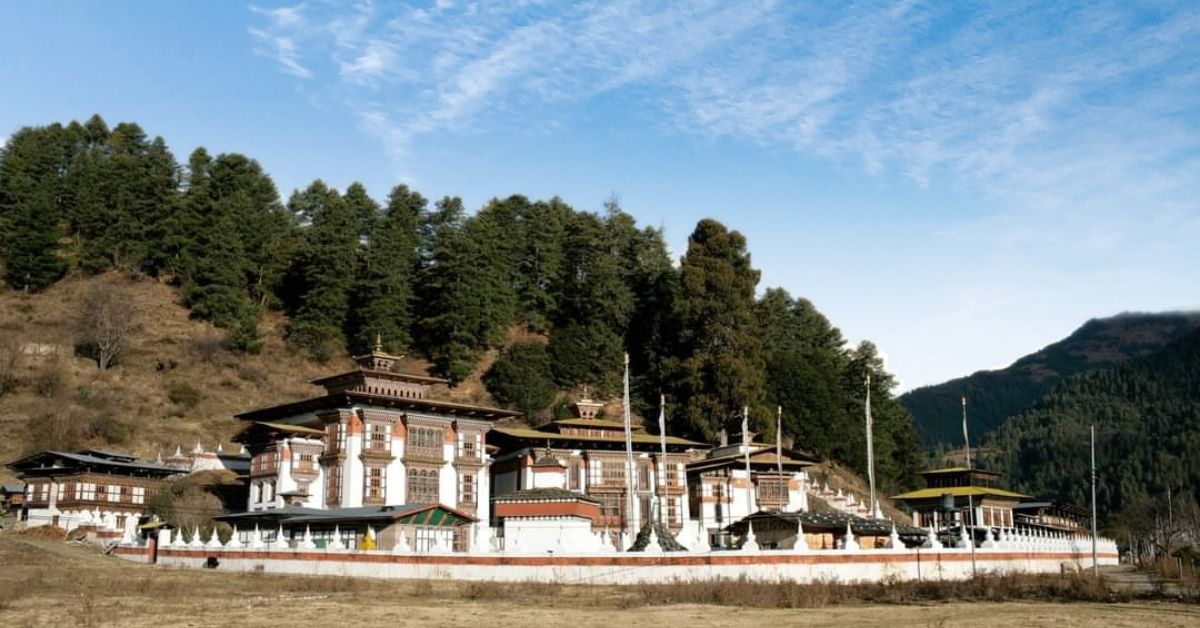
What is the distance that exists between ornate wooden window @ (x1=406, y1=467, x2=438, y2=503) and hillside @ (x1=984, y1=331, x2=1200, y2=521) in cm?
8162

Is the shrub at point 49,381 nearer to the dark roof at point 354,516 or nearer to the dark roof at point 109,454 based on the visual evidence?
the dark roof at point 109,454

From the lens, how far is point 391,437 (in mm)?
59875

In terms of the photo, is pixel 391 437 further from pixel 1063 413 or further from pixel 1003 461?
pixel 1063 413

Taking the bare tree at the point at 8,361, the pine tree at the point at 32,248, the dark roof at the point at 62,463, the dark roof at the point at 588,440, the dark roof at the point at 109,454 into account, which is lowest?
the dark roof at the point at 62,463

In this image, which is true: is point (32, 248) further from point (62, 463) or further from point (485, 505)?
point (485, 505)

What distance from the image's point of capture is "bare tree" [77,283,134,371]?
270 ft

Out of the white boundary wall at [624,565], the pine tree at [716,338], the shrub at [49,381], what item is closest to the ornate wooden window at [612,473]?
the pine tree at [716,338]

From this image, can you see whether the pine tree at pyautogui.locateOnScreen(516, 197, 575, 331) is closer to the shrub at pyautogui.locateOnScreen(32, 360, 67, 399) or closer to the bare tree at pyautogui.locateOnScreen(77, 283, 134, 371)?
the bare tree at pyautogui.locateOnScreen(77, 283, 134, 371)

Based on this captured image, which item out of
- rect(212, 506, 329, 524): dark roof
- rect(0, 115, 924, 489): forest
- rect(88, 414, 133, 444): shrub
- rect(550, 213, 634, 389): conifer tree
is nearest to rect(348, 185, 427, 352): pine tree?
rect(0, 115, 924, 489): forest

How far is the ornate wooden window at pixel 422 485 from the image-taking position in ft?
196

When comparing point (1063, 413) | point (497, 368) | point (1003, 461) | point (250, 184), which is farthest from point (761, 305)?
point (1063, 413)

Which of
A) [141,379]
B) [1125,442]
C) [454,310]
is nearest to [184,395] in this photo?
[141,379]

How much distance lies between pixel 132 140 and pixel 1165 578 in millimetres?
104648

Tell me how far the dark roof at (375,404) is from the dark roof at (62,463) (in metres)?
7.02
